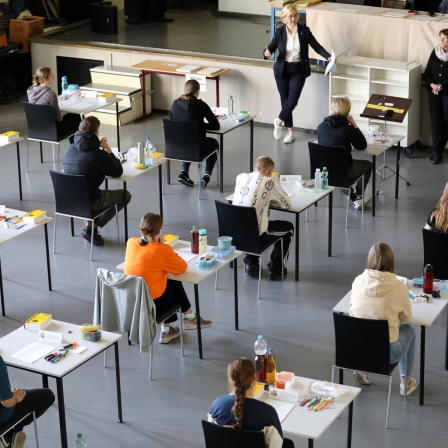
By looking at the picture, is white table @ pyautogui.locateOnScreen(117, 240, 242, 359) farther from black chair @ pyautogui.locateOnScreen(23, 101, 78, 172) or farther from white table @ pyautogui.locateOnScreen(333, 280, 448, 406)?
black chair @ pyautogui.locateOnScreen(23, 101, 78, 172)

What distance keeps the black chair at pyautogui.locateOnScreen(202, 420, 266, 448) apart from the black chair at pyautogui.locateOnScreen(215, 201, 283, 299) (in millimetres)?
3000

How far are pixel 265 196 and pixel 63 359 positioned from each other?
2.58m

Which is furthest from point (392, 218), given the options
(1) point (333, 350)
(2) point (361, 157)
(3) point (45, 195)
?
(3) point (45, 195)

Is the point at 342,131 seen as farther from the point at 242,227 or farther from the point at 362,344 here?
the point at 362,344

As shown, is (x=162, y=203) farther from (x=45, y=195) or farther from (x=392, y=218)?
(x=392, y=218)

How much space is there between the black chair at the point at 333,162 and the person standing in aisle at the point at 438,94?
2263 millimetres

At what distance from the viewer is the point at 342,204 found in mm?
10102

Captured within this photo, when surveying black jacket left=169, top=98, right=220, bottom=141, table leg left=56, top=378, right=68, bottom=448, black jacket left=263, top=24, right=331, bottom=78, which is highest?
black jacket left=263, top=24, right=331, bottom=78

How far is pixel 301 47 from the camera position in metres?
11.4

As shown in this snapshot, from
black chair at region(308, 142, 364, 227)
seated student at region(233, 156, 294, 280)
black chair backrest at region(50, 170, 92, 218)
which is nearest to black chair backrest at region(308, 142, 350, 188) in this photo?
black chair at region(308, 142, 364, 227)

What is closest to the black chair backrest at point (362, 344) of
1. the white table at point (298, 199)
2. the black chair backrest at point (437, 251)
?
the black chair backrest at point (437, 251)

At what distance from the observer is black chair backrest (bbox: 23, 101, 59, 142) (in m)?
10.4

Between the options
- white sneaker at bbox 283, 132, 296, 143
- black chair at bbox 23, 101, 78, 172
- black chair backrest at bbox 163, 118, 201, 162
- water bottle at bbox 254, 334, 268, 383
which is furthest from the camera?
white sneaker at bbox 283, 132, 296, 143

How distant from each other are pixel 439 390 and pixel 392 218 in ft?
10.5
